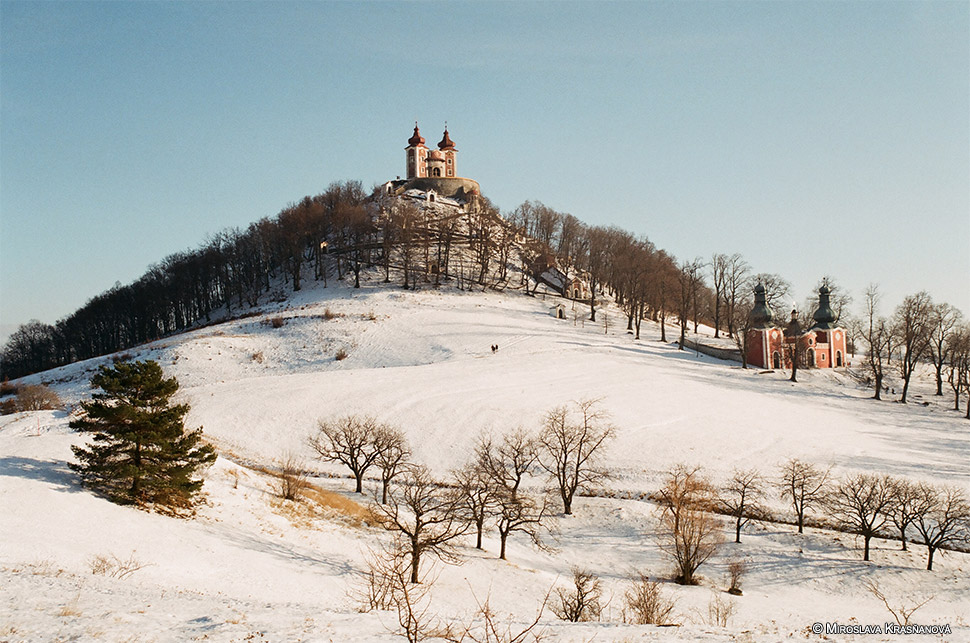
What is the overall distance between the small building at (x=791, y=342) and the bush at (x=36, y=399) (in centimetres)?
6016

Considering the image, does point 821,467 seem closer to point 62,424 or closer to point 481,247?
point 62,424

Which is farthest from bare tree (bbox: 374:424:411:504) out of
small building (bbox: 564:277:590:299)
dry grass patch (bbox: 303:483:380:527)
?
small building (bbox: 564:277:590:299)

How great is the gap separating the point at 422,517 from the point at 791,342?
49481 mm

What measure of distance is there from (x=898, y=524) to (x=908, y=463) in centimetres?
1062

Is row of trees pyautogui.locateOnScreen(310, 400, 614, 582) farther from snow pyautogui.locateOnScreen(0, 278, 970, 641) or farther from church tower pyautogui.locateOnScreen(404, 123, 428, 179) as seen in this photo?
church tower pyautogui.locateOnScreen(404, 123, 428, 179)

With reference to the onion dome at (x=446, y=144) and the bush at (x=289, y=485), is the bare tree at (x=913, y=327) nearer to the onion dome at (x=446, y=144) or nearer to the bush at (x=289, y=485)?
the bush at (x=289, y=485)

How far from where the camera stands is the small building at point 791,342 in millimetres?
63719

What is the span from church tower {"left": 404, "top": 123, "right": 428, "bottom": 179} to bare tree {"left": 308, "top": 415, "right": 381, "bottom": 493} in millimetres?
97315

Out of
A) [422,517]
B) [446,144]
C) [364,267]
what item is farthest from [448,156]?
[422,517]

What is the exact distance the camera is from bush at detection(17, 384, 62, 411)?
43219 millimetres

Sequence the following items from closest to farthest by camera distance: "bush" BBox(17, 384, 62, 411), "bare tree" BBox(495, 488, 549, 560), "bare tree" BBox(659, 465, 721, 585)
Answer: "bare tree" BBox(659, 465, 721, 585), "bare tree" BBox(495, 488, 549, 560), "bush" BBox(17, 384, 62, 411)

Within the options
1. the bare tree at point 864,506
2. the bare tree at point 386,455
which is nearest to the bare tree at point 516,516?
the bare tree at point 386,455

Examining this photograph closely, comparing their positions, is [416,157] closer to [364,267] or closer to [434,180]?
[434,180]

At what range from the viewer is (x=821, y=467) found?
33.2 m
